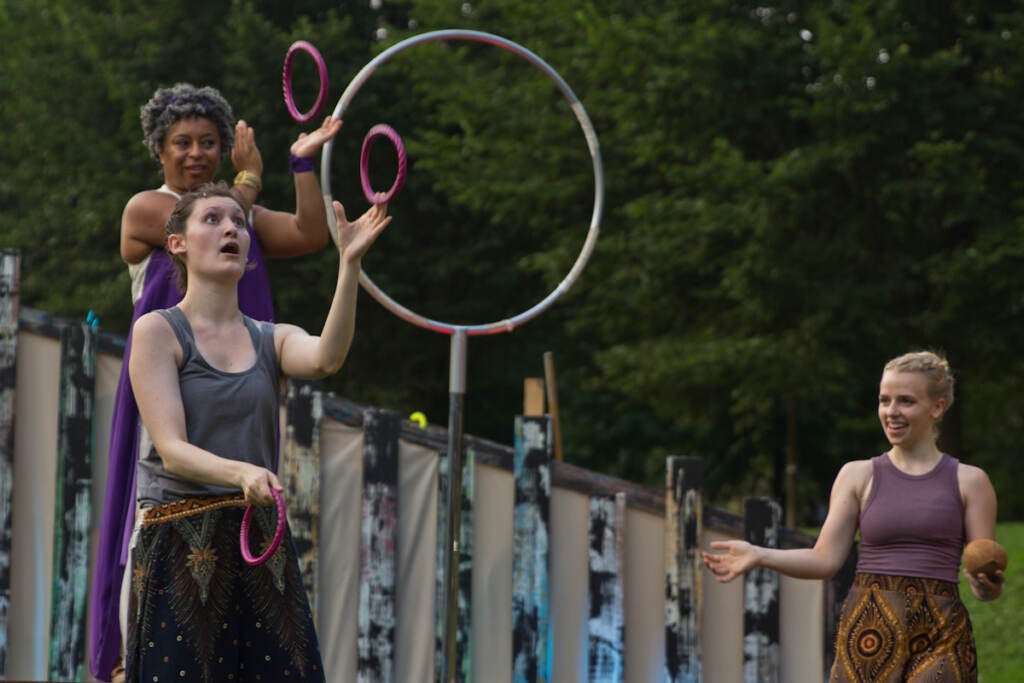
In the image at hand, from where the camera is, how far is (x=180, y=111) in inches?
180

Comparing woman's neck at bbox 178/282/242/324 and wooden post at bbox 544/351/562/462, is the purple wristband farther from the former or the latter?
wooden post at bbox 544/351/562/462

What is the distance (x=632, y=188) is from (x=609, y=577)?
10.3m

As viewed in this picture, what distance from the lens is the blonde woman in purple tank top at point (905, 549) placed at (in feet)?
13.5

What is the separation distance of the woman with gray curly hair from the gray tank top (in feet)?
3.12

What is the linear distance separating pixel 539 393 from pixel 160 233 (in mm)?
2623

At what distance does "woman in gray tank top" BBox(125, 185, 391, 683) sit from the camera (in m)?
3.20

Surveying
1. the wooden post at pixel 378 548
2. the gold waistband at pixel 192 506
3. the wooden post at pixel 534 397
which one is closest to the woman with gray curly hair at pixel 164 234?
the gold waistband at pixel 192 506

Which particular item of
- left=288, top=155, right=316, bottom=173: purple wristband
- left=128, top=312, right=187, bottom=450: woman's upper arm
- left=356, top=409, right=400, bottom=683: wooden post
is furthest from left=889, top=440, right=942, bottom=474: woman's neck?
left=356, top=409, right=400, bottom=683: wooden post

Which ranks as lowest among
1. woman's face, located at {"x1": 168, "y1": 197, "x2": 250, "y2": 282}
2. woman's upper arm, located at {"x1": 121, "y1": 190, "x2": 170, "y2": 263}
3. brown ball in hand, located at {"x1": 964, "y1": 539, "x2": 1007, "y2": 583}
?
brown ball in hand, located at {"x1": 964, "y1": 539, "x2": 1007, "y2": 583}

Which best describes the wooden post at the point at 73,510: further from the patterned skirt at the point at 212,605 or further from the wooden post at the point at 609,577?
the patterned skirt at the point at 212,605

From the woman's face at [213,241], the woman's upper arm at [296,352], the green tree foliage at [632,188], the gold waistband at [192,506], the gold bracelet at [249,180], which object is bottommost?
the gold waistband at [192,506]

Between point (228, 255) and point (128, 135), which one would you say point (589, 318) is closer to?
point (128, 135)

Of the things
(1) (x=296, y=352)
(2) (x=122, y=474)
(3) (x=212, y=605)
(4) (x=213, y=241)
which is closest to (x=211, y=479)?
(3) (x=212, y=605)

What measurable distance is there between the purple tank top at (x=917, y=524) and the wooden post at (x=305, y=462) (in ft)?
8.59
